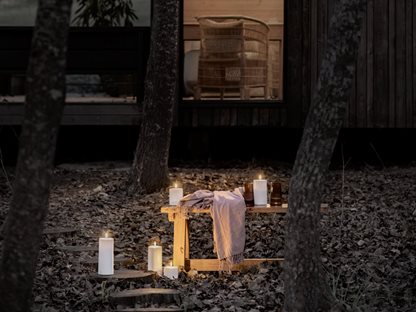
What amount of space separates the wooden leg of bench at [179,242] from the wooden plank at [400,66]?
195 inches

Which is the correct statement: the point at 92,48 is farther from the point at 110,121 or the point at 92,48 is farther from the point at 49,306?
the point at 49,306

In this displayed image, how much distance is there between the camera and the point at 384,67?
10.4 m

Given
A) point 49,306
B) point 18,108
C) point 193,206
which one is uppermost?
point 18,108

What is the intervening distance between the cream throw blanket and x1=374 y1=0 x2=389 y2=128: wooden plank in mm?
4666

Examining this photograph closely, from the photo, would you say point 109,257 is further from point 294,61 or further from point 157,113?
point 294,61

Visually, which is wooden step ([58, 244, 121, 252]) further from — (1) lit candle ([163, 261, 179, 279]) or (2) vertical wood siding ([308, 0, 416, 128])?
(2) vertical wood siding ([308, 0, 416, 128])

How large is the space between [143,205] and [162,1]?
1.91 metres

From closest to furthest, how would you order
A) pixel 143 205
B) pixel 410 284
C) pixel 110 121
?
pixel 410 284
pixel 143 205
pixel 110 121

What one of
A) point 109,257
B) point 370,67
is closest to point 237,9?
point 370,67

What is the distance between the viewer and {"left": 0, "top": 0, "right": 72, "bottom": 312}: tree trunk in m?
3.84

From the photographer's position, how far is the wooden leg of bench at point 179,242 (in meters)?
6.14

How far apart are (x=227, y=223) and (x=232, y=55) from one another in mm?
4494

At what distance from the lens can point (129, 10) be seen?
10.5 m

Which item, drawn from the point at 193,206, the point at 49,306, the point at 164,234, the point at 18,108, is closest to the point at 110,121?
the point at 18,108
